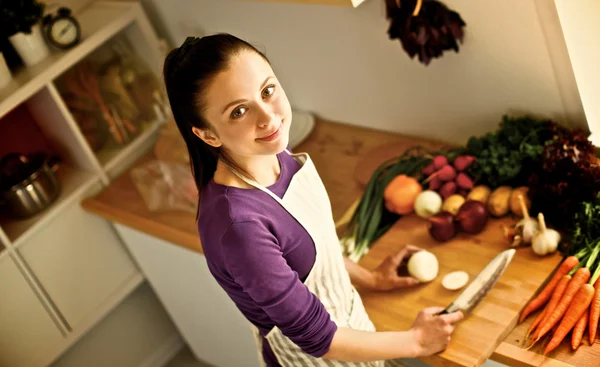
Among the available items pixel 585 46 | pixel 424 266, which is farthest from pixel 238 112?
pixel 585 46

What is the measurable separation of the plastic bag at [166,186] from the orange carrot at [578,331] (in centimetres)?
120

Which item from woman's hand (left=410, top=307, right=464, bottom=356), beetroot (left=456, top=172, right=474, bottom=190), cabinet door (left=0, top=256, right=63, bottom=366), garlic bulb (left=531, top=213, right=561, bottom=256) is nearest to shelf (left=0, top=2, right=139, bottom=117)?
cabinet door (left=0, top=256, right=63, bottom=366)

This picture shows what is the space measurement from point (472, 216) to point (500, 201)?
8 centimetres

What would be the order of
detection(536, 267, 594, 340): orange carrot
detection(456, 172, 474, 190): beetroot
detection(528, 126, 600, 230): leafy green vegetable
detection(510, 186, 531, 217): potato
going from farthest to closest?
detection(456, 172, 474, 190): beetroot < detection(510, 186, 531, 217): potato < detection(528, 126, 600, 230): leafy green vegetable < detection(536, 267, 594, 340): orange carrot

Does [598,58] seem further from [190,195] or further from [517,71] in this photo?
[190,195]

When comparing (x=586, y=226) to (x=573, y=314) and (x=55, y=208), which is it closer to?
(x=573, y=314)

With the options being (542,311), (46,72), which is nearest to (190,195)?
(46,72)

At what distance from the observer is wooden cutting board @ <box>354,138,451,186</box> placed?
212 cm

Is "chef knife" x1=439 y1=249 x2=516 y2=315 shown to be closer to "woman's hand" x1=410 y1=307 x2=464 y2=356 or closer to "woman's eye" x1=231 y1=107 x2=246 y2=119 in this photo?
"woman's hand" x1=410 y1=307 x2=464 y2=356

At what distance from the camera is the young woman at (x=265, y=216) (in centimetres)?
125

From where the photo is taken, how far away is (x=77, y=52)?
92.4 inches

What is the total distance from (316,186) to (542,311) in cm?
55

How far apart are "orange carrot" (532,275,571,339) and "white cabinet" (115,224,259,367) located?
1029mm

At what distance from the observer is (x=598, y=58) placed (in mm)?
1729
